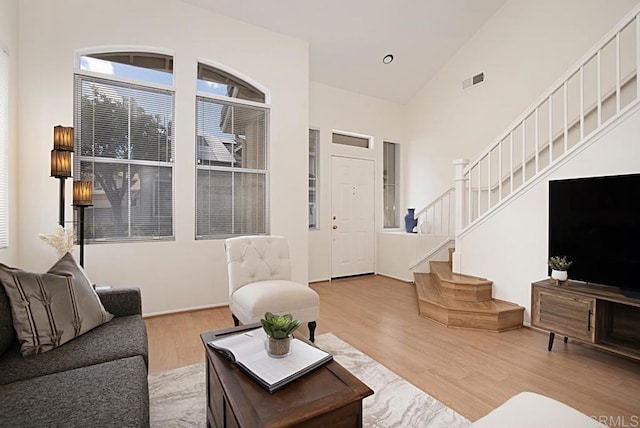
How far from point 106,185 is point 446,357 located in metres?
3.66

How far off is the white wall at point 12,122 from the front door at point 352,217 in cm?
401

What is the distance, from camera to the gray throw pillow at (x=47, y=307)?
5.22 ft

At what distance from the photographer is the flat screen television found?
247cm

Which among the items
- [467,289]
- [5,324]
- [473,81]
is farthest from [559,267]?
[5,324]

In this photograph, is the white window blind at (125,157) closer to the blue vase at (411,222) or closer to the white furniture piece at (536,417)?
the white furniture piece at (536,417)

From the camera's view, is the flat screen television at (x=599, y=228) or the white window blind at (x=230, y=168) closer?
the flat screen television at (x=599, y=228)

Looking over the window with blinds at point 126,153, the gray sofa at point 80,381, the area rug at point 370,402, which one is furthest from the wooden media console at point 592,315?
the window with blinds at point 126,153

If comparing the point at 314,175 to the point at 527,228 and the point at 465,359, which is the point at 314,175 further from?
the point at 465,359

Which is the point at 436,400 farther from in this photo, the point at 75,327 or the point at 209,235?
the point at 209,235

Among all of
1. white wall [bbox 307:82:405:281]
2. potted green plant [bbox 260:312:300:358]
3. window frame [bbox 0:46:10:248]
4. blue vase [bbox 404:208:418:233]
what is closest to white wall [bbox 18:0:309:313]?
window frame [bbox 0:46:10:248]

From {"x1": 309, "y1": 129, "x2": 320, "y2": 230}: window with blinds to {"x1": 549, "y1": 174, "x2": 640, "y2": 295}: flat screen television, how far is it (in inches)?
132

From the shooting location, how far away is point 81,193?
2.78m

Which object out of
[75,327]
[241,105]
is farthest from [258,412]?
[241,105]

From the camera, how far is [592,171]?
2.86 meters
